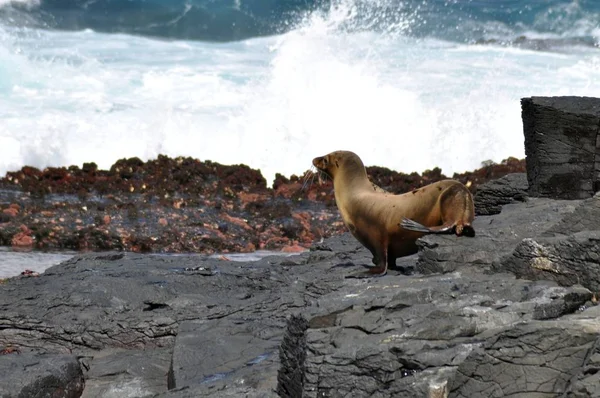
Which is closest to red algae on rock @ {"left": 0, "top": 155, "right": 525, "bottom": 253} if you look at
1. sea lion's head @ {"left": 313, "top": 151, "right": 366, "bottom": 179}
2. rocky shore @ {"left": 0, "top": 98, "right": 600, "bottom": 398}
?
rocky shore @ {"left": 0, "top": 98, "right": 600, "bottom": 398}

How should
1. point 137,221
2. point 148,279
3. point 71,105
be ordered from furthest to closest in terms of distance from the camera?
point 71,105
point 137,221
point 148,279

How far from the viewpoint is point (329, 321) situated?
214 inches

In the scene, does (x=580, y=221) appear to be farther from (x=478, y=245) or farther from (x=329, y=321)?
(x=329, y=321)

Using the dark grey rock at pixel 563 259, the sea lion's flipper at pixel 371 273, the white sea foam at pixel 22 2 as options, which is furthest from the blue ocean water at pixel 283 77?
the dark grey rock at pixel 563 259

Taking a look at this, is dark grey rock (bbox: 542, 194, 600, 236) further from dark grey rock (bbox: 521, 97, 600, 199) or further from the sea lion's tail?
dark grey rock (bbox: 521, 97, 600, 199)

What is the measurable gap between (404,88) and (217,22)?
8.08m

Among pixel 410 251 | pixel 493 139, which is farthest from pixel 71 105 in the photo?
pixel 410 251

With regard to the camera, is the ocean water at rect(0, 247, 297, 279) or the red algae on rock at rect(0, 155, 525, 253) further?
the red algae on rock at rect(0, 155, 525, 253)

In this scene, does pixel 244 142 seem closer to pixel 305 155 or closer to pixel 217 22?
pixel 305 155

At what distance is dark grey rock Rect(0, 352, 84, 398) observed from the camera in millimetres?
6457

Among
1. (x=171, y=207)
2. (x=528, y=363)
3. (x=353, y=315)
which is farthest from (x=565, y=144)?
(x=171, y=207)

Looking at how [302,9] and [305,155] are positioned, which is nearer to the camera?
[305,155]

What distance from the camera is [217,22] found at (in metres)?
32.6

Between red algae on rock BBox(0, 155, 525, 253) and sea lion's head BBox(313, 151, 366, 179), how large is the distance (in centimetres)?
447
